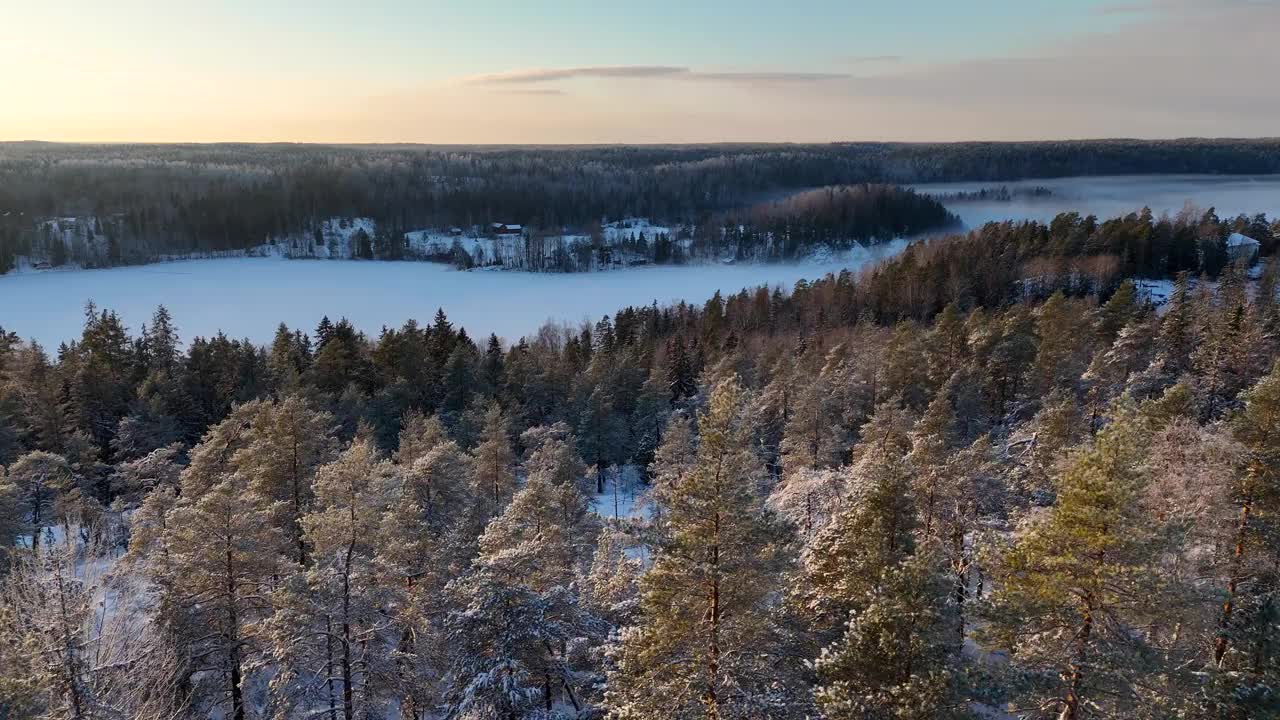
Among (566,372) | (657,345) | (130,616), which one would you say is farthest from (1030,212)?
(130,616)

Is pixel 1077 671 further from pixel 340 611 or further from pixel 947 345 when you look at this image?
pixel 947 345

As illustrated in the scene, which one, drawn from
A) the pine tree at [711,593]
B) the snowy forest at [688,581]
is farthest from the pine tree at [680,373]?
the pine tree at [711,593]

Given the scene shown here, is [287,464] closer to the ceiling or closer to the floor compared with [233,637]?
closer to the ceiling

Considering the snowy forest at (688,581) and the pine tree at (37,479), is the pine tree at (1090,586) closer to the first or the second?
the snowy forest at (688,581)

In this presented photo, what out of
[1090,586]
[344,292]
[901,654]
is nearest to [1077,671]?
[1090,586]

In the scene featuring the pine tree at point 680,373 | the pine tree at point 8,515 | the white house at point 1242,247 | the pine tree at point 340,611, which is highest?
the white house at point 1242,247

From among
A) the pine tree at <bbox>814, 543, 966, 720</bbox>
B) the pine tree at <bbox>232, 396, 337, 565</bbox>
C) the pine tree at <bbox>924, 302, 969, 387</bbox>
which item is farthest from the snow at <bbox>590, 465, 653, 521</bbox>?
the pine tree at <bbox>814, 543, 966, 720</bbox>

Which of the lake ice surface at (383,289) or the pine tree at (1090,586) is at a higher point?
the pine tree at (1090,586)
